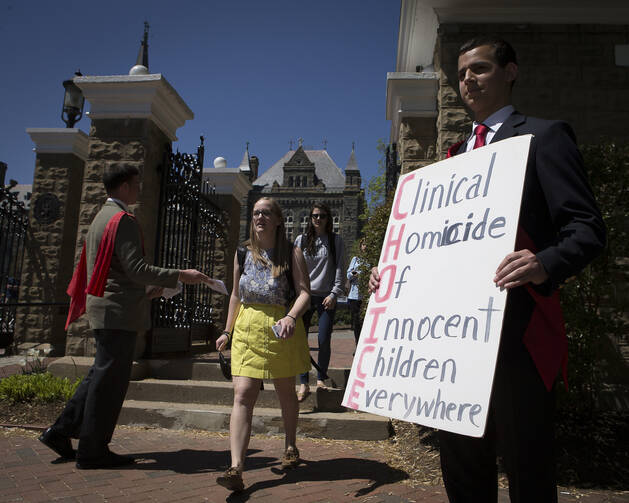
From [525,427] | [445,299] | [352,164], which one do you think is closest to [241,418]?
[445,299]

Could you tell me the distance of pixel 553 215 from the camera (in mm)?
1505

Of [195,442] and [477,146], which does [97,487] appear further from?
[477,146]

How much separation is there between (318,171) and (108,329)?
73.2 m

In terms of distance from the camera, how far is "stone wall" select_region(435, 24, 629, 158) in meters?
4.97

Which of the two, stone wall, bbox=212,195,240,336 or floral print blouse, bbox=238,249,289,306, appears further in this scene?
stone wall, bbox=212,195,240,336

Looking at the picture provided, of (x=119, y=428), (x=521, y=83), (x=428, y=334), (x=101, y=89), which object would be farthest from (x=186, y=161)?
(x=428, y=334)

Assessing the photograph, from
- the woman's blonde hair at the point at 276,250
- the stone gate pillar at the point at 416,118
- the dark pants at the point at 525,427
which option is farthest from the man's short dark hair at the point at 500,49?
the stone gate pillar at the point at 416,118

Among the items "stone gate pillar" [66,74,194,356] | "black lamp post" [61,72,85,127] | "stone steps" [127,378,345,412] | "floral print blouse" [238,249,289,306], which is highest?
"black lamp post" [61,72,85,127]

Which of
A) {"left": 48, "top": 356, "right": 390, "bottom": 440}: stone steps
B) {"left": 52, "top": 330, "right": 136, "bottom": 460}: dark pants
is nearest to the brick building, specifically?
{"left": 48, "top": 356, "right": 390, "bottom": 440}: stone steps

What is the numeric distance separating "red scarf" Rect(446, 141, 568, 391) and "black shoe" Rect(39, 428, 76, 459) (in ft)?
10.4

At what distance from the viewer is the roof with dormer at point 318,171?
73.9m

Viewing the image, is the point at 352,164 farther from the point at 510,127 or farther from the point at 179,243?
the point at 510,127

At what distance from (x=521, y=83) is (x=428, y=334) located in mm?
4432

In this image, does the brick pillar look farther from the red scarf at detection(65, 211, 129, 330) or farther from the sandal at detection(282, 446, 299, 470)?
the sandal at detection(282, 446, 299, 470)
